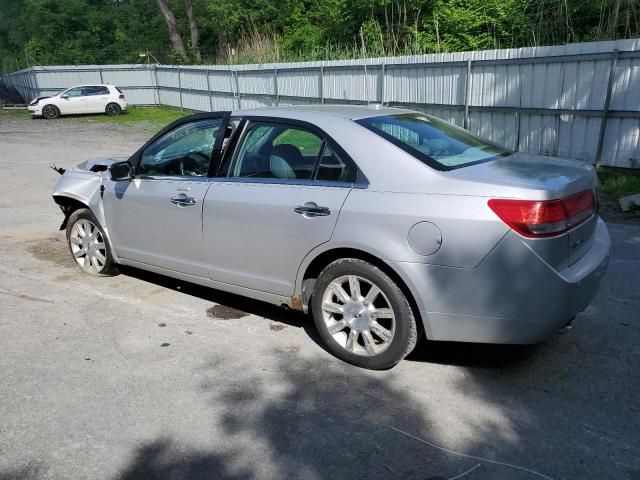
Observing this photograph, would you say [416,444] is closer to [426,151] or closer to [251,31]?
[426,151]

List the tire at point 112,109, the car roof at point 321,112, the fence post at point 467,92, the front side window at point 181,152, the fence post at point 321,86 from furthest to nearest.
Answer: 1. the tire at point 112,109
2. the fence post at point 321,86
3. the fence post at point 467,92
4. the front side window at point 181,152
5. the car roof at point 321,112

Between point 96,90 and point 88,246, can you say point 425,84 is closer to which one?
point 88,246

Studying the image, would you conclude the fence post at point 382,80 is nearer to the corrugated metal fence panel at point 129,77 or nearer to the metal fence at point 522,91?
the metal fence at point 522,91

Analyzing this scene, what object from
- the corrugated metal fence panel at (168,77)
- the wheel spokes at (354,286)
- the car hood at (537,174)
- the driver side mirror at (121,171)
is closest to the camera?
the car hood at (537,174)

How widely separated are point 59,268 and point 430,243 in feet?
13.9

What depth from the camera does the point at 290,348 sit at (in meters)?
3.97

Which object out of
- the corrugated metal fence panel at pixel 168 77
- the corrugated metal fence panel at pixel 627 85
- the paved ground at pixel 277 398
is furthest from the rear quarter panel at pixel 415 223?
the corrugated metal fence panel at pixel 168 77

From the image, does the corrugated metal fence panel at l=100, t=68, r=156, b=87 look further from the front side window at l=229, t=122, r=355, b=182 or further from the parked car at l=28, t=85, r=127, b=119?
the front side window at l=229, t=122, r=355, b=182

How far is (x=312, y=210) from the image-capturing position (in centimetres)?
362

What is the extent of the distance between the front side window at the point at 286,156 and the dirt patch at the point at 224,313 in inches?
45.3

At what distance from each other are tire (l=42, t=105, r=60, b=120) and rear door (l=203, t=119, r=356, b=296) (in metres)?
26.1

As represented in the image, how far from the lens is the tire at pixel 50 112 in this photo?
26.6m

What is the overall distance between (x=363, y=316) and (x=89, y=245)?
3.20 m

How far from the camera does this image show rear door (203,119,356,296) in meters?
3.64
